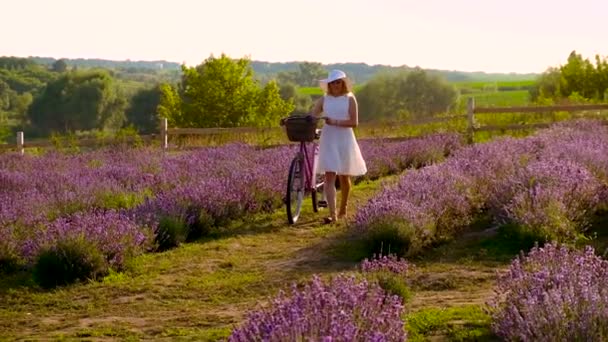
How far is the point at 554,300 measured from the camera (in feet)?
13.2

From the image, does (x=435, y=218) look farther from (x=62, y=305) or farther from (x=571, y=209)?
(x=62, y=305)

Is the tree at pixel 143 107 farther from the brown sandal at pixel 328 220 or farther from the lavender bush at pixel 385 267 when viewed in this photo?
the lavender bush at pixel 385 267

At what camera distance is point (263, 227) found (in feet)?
31.0

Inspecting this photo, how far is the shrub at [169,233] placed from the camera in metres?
8.39

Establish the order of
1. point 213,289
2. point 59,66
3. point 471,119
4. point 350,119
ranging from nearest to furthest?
1. point 213,289
2. point 350,119
3. point 471,119
4. point 59,66

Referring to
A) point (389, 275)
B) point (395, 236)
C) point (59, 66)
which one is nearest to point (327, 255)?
point (395, 236)

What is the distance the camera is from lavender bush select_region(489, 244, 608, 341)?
12.6ft

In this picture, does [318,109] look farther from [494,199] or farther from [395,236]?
[395,236]

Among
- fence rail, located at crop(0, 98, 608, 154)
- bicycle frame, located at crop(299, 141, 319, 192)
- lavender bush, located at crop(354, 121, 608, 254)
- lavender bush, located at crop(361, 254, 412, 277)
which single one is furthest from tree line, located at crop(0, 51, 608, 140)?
lavender bush, located at crop(361, 254, 412, 277)

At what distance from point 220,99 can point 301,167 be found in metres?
30.6

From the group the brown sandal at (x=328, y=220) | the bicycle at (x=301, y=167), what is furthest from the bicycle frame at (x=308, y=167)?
the brown sandal at (x=328, y=220)

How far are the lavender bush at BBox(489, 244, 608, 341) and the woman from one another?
14.2ft

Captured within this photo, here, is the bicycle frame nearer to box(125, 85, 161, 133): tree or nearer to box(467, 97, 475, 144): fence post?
box(467, 97, 475, 144): fence post

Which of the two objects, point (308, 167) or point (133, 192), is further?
point (133, 192)
